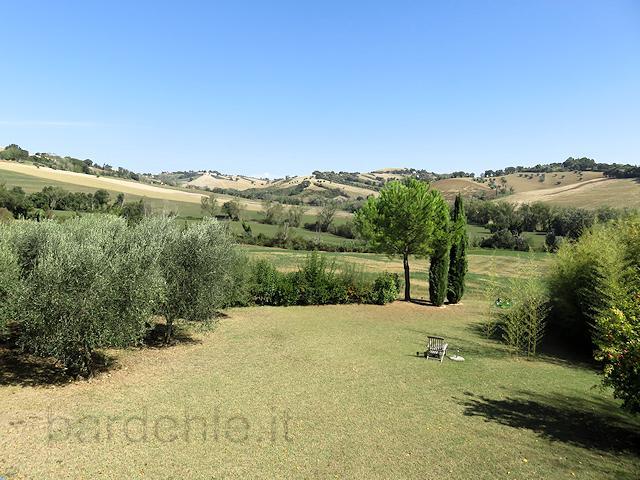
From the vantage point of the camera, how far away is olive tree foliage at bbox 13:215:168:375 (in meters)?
12.5

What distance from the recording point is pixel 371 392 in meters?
14.0

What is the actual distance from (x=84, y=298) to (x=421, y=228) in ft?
77.9

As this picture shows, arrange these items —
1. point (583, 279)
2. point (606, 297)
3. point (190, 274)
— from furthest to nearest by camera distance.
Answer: point (583, 279), point (606, 297), point (190, 274)

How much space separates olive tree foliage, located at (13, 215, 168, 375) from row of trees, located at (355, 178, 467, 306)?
20.3 m

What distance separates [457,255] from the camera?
32625 mm

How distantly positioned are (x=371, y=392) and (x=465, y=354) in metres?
8.00

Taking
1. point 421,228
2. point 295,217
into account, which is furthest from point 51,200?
point 421,228

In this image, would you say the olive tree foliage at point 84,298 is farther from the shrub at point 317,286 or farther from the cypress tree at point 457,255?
the cypress tree at point 457,255

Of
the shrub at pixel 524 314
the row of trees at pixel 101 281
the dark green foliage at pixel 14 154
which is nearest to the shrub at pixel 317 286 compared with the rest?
the row of trees at pixel 101 281

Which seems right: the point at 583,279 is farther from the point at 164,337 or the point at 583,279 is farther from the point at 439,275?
the point at 164,337

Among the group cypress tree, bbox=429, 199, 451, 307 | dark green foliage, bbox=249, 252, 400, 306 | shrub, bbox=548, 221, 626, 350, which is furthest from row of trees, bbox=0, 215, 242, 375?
cypress tree, bbox=429, 199, 451, 307

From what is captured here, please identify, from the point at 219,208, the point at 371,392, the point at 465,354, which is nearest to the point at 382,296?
the point at 465,354

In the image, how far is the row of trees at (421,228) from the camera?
3055cm

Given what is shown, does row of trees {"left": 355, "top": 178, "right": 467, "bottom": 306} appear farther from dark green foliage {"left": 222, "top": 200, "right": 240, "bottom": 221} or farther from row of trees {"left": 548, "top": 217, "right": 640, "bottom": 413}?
dark green foliage {"left": 222, "top": 200, "right": 240, "bottom": 221}
